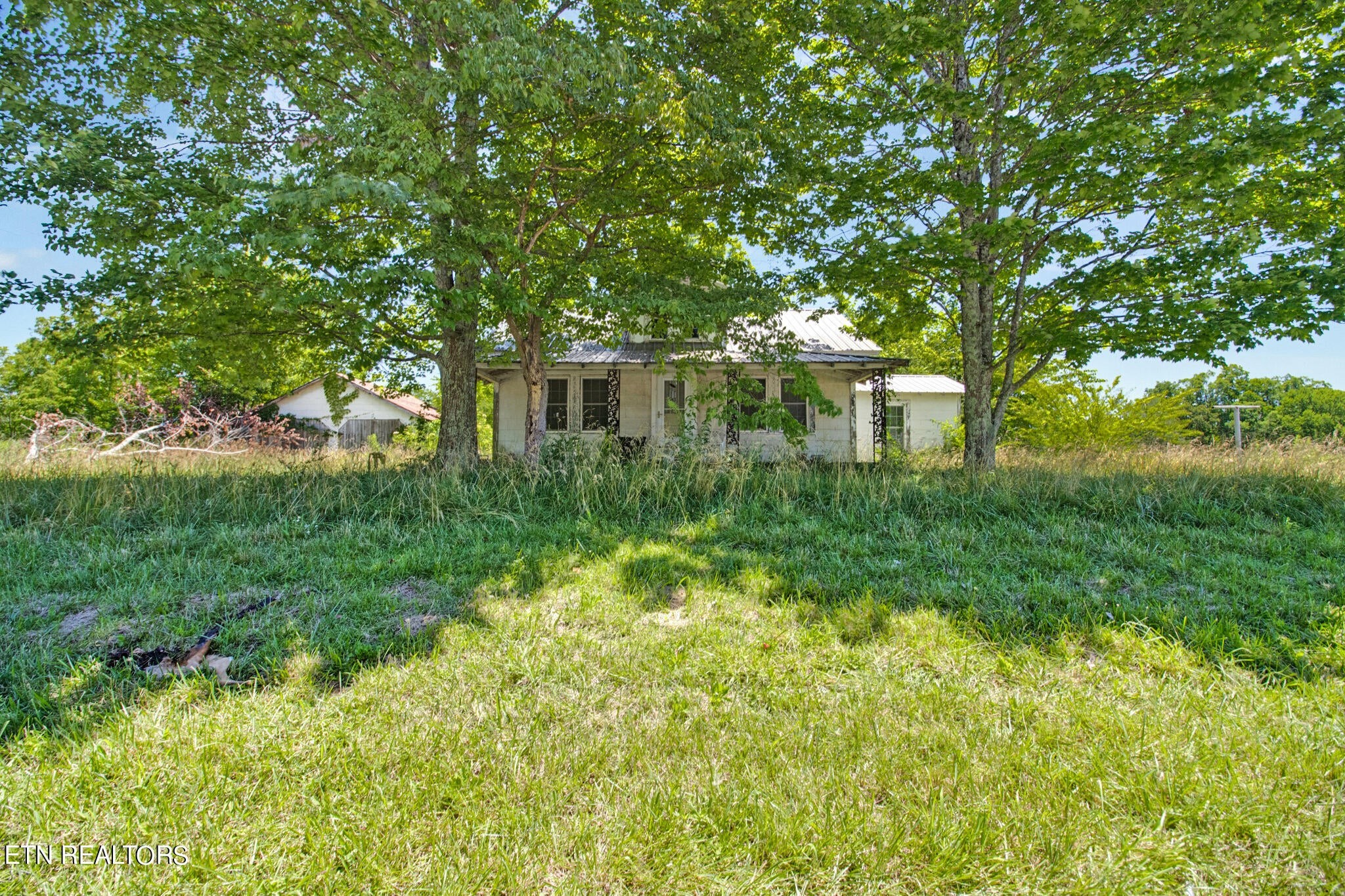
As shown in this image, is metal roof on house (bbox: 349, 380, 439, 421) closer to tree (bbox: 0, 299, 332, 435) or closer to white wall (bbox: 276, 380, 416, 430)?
white wall (bbox: 276, 380, 416, 430)

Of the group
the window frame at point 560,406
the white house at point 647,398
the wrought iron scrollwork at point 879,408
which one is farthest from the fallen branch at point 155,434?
the wrought iron scrollwork at point 879,408

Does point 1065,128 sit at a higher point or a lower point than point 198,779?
higher

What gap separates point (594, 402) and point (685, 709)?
12.0m

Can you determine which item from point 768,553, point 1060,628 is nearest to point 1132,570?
point 1060,628

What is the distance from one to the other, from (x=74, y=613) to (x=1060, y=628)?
575cm

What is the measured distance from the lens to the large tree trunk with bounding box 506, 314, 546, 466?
8.78m

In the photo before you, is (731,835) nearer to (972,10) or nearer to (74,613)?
(74,613)

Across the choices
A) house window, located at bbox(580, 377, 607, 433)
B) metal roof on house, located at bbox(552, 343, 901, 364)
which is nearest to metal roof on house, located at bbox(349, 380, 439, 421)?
house window, located at bbox(580, 377, 607, 433)

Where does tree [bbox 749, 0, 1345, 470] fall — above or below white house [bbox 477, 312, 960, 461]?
above

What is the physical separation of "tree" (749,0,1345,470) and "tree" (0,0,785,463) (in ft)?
6.08

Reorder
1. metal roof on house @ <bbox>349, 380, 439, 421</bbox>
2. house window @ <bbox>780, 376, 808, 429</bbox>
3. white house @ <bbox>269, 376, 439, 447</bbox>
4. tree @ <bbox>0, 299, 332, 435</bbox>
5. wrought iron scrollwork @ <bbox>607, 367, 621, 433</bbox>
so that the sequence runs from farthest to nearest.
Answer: white house @ <bbox>269, 376, 439, 447</bbox> < metal roof on house @ <bbox>349, 380, 439, 421</bbox> < house window @ <bbox>780, 376, 808, 429</bbox> < wrought iron scrollwork @ <bbox>607, 367, 621, 433</bbox> < tree @ <bbox>0, 299, 332, 435</bbox>

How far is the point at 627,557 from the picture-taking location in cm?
438

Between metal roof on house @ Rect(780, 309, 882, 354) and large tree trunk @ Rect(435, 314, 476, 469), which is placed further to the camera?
metal roof on house @ Rect(780, 309, 882, 354)

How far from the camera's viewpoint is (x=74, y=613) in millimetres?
3309
